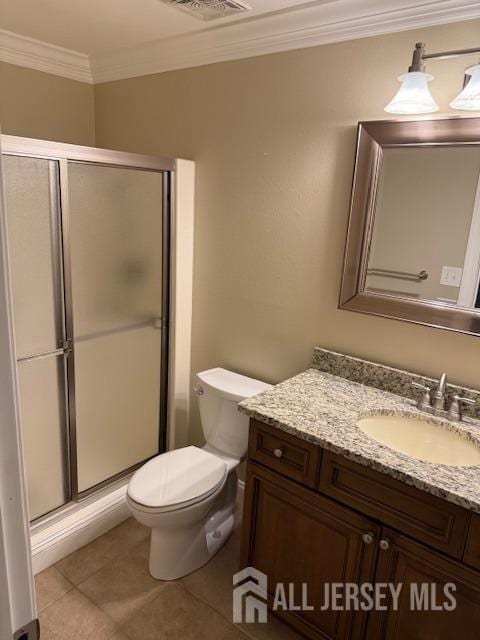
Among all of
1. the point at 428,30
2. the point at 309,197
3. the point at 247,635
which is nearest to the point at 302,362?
the point at 309,197

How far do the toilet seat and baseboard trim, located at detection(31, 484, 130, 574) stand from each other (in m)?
0.44

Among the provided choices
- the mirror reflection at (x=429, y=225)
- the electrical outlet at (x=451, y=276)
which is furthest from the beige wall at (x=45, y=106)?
the electrical outlet at (x=451, y=276)

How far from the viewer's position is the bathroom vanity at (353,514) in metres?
1.22

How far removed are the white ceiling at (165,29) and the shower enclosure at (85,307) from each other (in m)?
0.57

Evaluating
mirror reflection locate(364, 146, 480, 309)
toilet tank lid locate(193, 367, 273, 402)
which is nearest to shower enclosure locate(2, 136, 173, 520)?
toilet tank lid locate(193, 367, 273, 402)

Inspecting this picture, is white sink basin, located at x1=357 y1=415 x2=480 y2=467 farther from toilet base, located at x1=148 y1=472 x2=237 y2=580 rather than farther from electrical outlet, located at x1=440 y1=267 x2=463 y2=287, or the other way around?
toilet base, located at x1=148 y1=472 x2=237 y2=580

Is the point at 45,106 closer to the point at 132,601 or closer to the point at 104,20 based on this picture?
the point at 104,20

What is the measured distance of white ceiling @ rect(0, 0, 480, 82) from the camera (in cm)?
158

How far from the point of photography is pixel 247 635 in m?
1.70

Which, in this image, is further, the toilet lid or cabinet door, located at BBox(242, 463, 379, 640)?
the toilet lid

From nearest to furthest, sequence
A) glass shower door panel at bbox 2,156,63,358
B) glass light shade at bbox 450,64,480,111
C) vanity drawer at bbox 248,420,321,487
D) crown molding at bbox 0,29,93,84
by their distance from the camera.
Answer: glass light shade at bbox 450,64,480,111, vanity drawer at bbox 248,420,321,487, glass shower door panel at bbox 2,156,63,358, crown molding at bbox 0,29,93,84

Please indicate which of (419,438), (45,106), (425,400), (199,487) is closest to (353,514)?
(419,438)

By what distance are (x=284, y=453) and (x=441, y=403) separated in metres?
0.60

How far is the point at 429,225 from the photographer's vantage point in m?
1.63
